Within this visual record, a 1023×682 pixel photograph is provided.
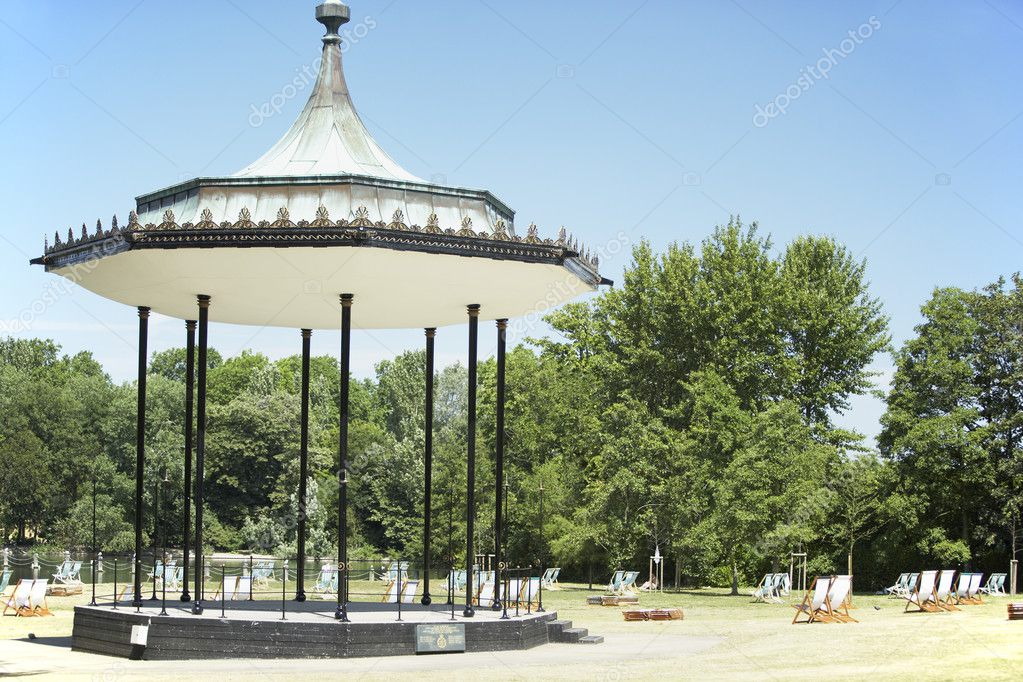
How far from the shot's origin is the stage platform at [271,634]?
22078mm

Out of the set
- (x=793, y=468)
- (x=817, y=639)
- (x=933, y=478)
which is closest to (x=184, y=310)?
(x=817, y=639)

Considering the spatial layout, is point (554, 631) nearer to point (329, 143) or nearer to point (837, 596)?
point (837, 596)

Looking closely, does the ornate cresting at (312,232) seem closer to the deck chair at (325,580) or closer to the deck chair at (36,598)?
the deck chair at (36,598)

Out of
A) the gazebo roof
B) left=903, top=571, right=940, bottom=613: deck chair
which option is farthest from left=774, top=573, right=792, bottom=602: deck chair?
the gazebo roof

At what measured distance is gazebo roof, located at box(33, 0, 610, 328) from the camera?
2169 centimetres

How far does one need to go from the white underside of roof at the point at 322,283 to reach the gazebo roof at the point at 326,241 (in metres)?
0.04

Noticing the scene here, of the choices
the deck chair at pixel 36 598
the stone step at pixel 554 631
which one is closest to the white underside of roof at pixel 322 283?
the stone step at pixel 554 631

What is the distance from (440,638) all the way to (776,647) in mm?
6129

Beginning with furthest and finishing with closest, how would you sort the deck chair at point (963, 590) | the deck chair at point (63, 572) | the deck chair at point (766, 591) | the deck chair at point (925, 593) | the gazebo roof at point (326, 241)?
the deck chair at point (63, 572) < the deck chair at point (766, 591) < the deck chair at point (963, 590) < the deck chair at point (925, 593) < the gazebo roof at point (326, 241)

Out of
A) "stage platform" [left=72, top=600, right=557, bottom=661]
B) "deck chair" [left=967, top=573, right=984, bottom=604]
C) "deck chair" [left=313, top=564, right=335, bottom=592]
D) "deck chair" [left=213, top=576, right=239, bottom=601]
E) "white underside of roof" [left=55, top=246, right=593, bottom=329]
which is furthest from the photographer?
"deck chair" [left=967, top=573, right=984, bottom=604]

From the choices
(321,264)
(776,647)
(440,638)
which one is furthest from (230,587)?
(776,647)

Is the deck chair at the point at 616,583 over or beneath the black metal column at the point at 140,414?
beneath

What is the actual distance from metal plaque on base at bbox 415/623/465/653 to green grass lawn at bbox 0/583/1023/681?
100 centimetres

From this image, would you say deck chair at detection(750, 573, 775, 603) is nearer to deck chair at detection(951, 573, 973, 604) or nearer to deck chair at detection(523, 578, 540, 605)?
deck chair at detection(951, 573, 973, 604)
